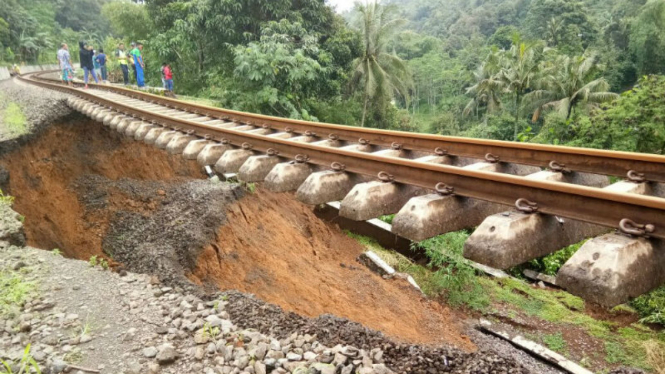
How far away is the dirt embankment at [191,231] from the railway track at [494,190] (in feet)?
7.16

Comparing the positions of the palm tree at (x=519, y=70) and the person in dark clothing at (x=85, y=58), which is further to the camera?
the palm tree at (x=519, y=70)

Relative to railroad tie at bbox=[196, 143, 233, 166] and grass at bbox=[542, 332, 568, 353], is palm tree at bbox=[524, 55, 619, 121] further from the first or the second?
railroad tie at bbox=[196, 143, 233, 166]

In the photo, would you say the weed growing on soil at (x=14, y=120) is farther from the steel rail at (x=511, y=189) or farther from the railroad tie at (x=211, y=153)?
the steel rail at (x=511, y=189)

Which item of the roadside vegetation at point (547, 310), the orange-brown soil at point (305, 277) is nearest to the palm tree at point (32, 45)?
the orange-brown soil at point (305, 277)

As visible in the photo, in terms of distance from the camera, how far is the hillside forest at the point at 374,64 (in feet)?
45.2

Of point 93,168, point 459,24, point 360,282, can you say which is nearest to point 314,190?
point 360,282

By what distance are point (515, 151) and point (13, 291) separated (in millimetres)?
4672

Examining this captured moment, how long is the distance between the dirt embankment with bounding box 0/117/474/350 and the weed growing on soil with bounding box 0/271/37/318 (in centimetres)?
148

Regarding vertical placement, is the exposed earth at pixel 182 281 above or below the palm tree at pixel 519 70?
below

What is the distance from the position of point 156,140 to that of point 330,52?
1267 centimetres

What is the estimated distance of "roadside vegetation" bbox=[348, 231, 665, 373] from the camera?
7.38 meters

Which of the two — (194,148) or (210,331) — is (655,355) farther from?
(194,148)

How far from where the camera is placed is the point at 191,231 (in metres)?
7.01

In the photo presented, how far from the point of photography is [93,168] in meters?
11.1
